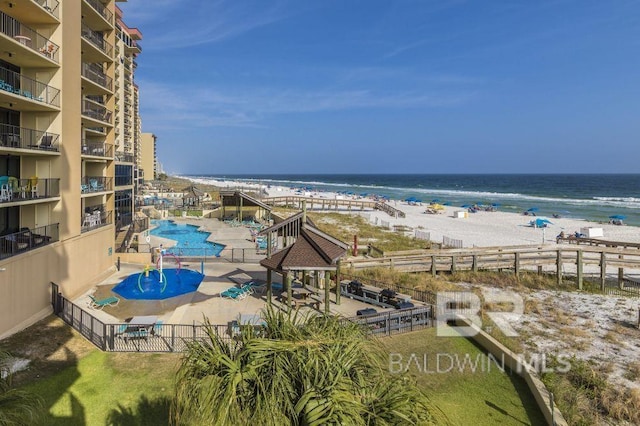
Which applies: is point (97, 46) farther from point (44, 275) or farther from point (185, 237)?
point (185, 237)

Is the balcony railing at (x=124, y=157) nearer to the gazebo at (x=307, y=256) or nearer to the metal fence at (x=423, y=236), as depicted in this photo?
the gazebo at (x=307, y=256)

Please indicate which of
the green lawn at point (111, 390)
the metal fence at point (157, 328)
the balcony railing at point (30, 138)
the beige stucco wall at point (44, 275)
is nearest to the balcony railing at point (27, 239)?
the beige stucco wall at point (44, 275)

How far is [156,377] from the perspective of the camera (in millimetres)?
12070

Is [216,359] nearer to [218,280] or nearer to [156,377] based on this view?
[156,377]

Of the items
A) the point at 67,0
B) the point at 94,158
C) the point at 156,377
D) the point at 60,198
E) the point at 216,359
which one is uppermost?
the point at 67,0

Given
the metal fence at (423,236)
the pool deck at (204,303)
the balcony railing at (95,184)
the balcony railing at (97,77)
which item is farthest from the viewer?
the metal fence at (423,236)

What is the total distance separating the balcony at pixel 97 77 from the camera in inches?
919

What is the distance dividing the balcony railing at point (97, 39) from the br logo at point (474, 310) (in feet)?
76.4

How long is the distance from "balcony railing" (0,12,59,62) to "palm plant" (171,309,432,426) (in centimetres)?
1707

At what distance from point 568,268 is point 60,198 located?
32859 mm

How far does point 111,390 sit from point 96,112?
66.0 feet

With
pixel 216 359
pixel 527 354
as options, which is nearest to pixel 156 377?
pixel 216 359

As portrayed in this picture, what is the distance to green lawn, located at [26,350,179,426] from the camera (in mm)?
10188

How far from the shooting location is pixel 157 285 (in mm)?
20828
